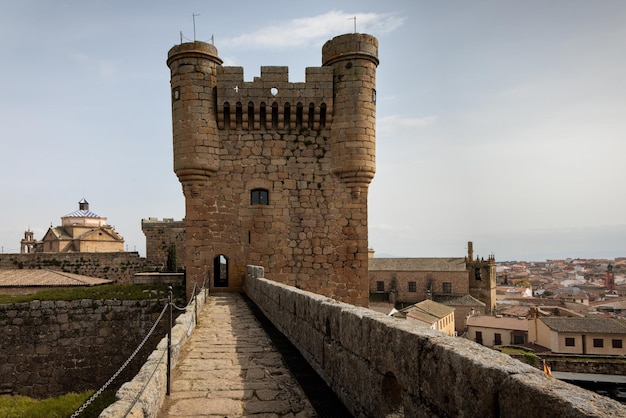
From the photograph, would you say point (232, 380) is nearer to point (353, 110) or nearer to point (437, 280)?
point (353, 110)

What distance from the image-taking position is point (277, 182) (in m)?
15.3

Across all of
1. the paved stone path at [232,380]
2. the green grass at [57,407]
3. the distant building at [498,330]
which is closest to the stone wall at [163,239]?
the green grass at [57,407]

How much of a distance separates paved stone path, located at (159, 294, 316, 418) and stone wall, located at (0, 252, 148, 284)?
18.3m

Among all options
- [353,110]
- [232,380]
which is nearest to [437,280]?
[353,110]

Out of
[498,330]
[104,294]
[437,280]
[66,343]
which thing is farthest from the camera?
[437,280]

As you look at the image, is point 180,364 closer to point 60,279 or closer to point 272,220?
point 272,220

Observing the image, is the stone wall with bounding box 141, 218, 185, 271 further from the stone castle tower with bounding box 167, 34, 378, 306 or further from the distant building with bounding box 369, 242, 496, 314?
the distant building with bounding box 369, 242, 496, 314

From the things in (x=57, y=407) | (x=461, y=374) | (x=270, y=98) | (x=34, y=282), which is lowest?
(x=57, y=407)

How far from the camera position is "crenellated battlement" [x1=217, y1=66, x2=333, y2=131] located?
49.2 feet

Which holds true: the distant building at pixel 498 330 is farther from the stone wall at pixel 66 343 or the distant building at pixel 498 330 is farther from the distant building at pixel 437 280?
the stone wall at pixel 66 343

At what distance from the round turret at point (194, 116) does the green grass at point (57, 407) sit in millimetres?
7550

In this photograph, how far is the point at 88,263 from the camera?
82.2 ft

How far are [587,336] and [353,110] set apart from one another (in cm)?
3460


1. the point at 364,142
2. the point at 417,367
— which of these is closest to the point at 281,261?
the point at 364,142
